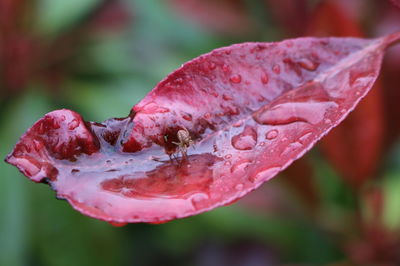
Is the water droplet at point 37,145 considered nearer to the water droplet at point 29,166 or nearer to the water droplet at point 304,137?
the water droplet at point 29,166

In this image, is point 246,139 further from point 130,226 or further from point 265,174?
point 130,226

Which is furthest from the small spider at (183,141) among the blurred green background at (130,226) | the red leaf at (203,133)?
the blurred green background at (130,226)

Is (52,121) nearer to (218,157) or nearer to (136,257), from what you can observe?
(218,157)

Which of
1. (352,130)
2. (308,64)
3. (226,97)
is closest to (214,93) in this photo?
(226,97)

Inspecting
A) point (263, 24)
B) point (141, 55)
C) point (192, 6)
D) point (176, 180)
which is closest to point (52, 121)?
point (176, 180)

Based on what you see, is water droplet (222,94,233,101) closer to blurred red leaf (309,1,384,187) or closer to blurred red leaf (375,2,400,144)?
blurred red leaf (309,1,384,187)
